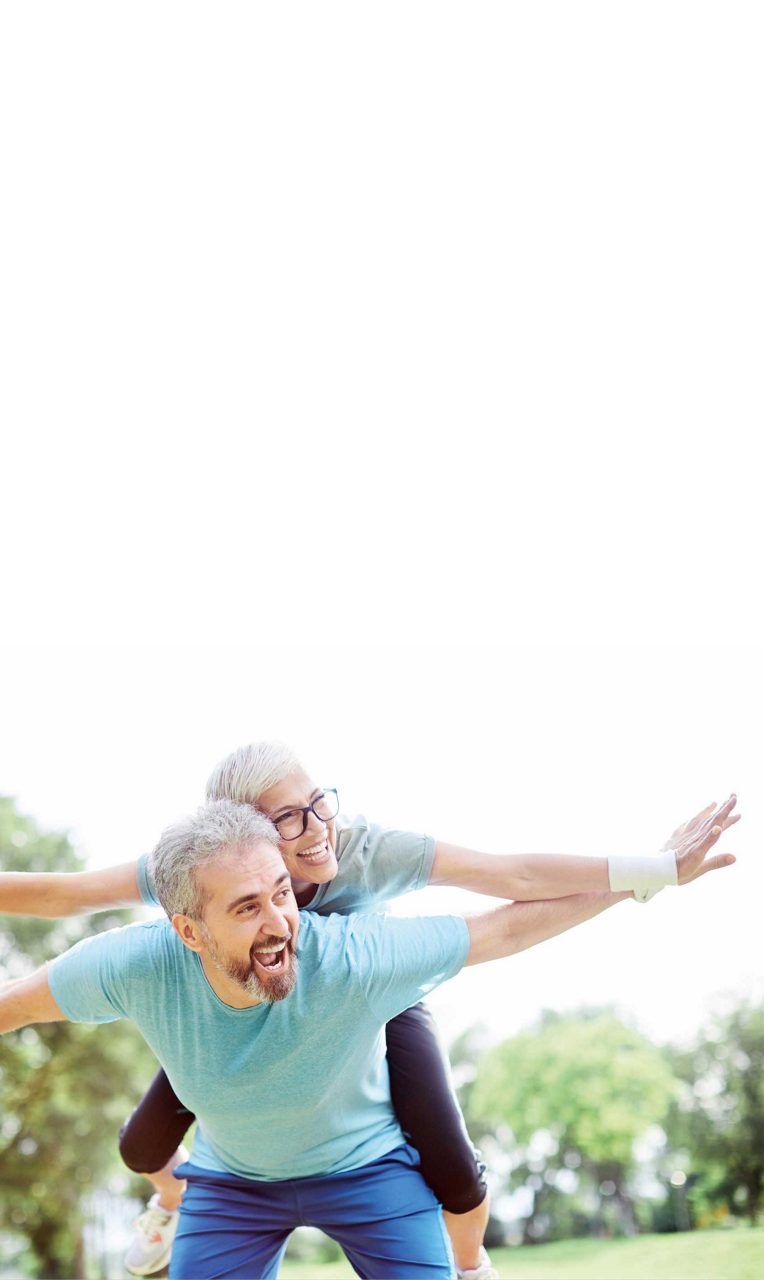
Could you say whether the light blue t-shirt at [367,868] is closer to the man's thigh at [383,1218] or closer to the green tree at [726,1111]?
the man's thigh at [383,1218]

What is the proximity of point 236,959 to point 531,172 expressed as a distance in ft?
26.4

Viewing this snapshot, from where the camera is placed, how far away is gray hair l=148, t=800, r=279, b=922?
243 centimetres

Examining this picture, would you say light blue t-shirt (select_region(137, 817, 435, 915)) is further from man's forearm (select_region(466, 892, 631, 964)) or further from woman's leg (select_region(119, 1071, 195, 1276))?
woman's leg (select_region(119, 1071, 195, 1276))

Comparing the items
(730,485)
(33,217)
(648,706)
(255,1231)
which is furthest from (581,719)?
(255,1231)

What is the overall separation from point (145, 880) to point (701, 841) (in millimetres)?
1240

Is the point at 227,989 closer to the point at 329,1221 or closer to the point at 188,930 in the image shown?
the point at 188,930

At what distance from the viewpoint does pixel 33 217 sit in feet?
28.8

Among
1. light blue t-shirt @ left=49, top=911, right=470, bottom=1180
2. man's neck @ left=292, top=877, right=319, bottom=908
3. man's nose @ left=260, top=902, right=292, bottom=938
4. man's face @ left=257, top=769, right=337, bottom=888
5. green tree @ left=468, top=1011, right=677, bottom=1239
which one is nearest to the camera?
man's nose @ left=260, top=902, right=292, bottom=938

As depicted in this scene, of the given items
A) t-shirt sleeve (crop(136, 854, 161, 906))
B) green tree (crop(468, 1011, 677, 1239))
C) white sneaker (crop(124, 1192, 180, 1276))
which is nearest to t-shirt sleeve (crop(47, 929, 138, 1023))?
t-shirt sleeve (crop(136, 854, 161, 906))

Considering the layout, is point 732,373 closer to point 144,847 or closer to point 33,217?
point 33,217

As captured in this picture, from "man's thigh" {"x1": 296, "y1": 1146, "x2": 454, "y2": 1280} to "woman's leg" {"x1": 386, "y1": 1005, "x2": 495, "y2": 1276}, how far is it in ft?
0.27

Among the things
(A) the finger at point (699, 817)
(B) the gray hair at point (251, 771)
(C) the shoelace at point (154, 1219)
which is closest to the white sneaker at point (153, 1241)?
(C) the shoelace at point (154, 1219)

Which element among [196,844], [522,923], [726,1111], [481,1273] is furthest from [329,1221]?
[726,1111]

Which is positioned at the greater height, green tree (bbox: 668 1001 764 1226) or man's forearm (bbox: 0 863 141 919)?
man's forearm (bbox: 0 863 141 919)
